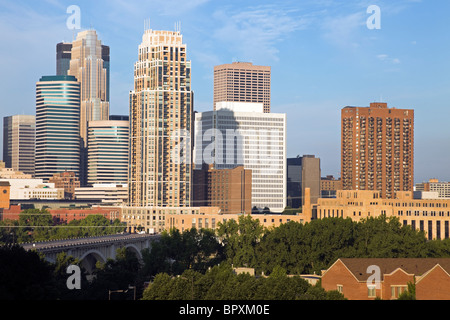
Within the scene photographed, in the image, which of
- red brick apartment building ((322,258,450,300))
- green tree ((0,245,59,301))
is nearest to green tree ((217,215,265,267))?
green tree ((0,245,59,301))

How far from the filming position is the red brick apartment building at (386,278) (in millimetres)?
85688

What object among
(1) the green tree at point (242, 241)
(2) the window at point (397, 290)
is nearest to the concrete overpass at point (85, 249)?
(1) the green tree at point (242, 241)

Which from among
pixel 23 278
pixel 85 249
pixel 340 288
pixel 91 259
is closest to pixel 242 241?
pixel 85 249

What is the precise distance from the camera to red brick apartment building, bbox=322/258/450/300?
85688 millimetres

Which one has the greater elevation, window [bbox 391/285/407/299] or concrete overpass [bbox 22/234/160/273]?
window [bbox 391/285/407/299]

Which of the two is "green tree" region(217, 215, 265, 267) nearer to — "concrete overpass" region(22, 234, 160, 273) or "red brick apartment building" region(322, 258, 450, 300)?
"concrete overpass" region(22, 234, 160, 273)

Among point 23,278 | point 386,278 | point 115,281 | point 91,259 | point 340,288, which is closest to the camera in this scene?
point 386,278

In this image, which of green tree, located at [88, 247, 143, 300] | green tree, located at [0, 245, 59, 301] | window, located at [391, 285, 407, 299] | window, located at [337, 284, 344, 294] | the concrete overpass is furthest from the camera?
the concrete overpass

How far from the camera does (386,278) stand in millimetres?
89125

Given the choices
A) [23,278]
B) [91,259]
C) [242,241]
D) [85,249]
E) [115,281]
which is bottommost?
[91,259]

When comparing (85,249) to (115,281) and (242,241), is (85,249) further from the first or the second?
(115,281)

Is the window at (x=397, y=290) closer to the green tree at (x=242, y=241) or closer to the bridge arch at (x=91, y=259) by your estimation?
the green tree at (x=242, y=241)

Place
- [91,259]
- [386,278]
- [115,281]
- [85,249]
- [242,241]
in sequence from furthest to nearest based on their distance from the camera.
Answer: [91,259]
[85,249]
[242,241]
[115,281]
[386,278]
